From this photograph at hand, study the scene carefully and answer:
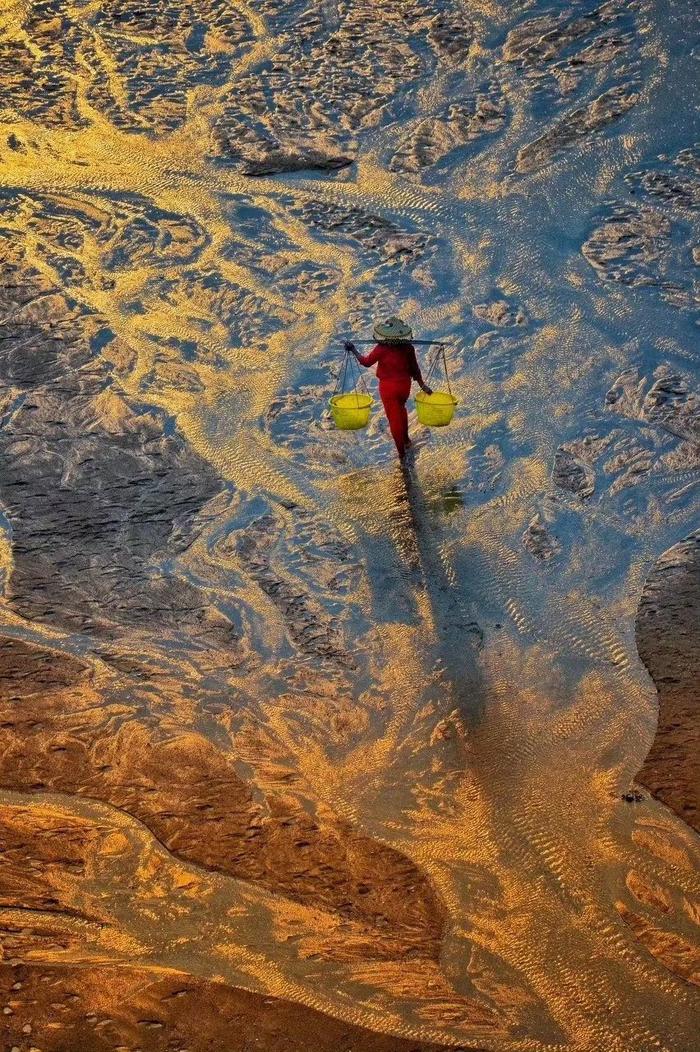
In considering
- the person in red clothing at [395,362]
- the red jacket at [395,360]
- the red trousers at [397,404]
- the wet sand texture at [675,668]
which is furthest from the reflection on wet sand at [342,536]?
the red jacket at [395,360]

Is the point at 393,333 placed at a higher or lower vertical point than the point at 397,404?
higher

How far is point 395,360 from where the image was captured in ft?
28.1

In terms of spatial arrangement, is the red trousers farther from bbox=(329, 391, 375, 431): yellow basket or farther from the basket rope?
the basket rope

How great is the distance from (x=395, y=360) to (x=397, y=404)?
12.1 inches

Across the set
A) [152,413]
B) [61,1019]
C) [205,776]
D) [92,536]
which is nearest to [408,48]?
[152,413]

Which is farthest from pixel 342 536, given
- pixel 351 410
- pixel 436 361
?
pixel 436 361

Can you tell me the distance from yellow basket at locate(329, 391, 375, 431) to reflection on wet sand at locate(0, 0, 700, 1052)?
49 centimetres

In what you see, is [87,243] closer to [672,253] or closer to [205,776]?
[672,253]

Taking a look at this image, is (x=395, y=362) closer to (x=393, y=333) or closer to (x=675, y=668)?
(x=393, y=333)

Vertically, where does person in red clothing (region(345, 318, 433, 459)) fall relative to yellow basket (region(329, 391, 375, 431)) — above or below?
above

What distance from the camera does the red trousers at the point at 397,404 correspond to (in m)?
8.59

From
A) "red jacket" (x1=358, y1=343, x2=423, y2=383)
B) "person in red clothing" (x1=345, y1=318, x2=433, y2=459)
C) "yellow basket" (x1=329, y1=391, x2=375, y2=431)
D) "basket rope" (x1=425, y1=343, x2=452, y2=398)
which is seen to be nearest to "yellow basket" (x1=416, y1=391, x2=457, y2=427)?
"person in red clothing" (x1=345, y1=318, x2=433, y2=459)

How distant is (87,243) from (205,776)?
6.46 meters

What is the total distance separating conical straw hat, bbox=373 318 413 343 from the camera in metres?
8.52
